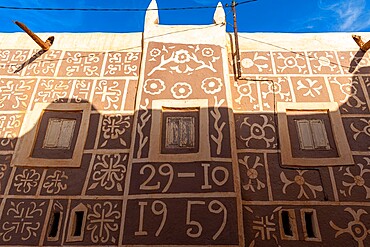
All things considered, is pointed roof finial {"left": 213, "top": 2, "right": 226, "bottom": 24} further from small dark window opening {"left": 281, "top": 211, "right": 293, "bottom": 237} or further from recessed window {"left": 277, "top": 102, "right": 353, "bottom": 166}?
small dark window opening {"left": 281, "top": 211, "right": 293, "bottom": 237}

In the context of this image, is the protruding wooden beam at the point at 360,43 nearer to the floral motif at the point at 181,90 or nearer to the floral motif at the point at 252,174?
the floral motif at the point at 252,174

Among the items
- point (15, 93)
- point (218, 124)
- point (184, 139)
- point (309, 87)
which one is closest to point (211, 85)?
point (218, 124)

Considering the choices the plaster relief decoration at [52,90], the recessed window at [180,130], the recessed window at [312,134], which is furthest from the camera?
the plaster relief decoration at [52,90]

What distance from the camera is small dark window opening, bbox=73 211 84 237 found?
16.7ft

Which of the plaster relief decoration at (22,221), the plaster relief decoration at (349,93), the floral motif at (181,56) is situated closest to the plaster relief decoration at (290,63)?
the plaster relief decoration at (349,93)

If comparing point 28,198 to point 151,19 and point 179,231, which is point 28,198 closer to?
point 179,231

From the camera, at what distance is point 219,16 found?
7523 millimetres

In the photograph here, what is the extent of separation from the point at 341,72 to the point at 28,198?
629cm

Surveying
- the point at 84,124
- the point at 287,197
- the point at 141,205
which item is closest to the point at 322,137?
the point at 287,197

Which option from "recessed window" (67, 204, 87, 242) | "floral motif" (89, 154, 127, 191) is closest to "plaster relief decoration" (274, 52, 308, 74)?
"floral motif" (89, 154, 127, 191)

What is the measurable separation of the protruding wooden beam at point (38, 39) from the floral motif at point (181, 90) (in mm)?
3015

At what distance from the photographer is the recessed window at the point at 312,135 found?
566cm

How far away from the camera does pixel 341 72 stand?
677 centimetres

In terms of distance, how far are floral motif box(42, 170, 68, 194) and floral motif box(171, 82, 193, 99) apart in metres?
2.43
